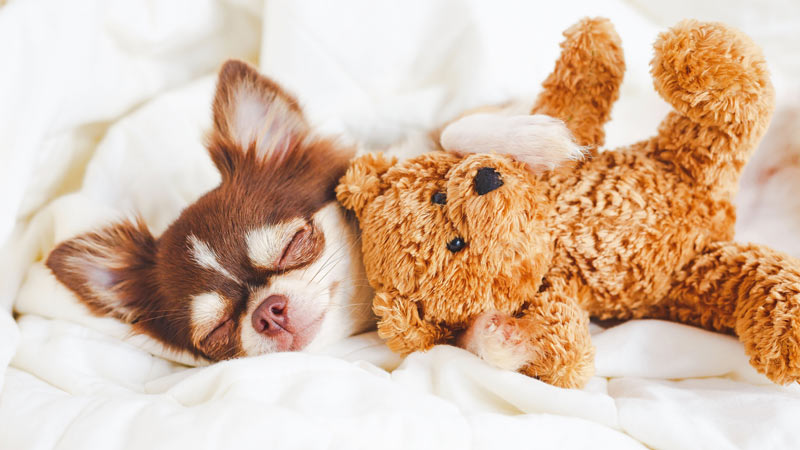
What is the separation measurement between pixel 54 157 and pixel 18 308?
50 cm

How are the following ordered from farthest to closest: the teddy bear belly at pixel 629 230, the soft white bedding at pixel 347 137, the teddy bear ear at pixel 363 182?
the teddy bear ear at pixel 363 182 → the teddy bear belly at pixel 629 230 → the soft white bedding at pixel 347 137

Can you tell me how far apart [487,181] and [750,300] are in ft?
1.70

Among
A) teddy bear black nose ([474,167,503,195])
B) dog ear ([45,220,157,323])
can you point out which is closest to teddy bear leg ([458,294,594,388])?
teddy bear black nose ([474,167,503,195])

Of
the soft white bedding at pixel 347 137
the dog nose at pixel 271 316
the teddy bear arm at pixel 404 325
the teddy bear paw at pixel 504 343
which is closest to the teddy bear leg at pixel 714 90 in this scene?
the soft white bedding at pixel 347 137

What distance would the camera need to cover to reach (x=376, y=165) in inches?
45.6

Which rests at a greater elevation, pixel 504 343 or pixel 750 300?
pixel 750 300

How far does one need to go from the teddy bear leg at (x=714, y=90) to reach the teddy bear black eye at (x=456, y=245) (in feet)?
1.53

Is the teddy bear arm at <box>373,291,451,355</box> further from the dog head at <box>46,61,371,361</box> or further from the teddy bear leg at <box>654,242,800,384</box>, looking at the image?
the teddy bear leg at <box>654,242,800,384</box>

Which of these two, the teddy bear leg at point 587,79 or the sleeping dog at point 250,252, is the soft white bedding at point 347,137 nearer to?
the sleeping dog at point 250,252

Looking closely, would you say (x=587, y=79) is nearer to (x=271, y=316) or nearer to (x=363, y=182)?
(x=363, y=182)

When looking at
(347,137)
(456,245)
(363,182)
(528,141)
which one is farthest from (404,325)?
(347,137)

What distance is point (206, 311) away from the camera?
121cm

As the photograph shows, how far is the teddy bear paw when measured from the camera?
3.17 ft

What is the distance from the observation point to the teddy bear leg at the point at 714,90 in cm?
93
